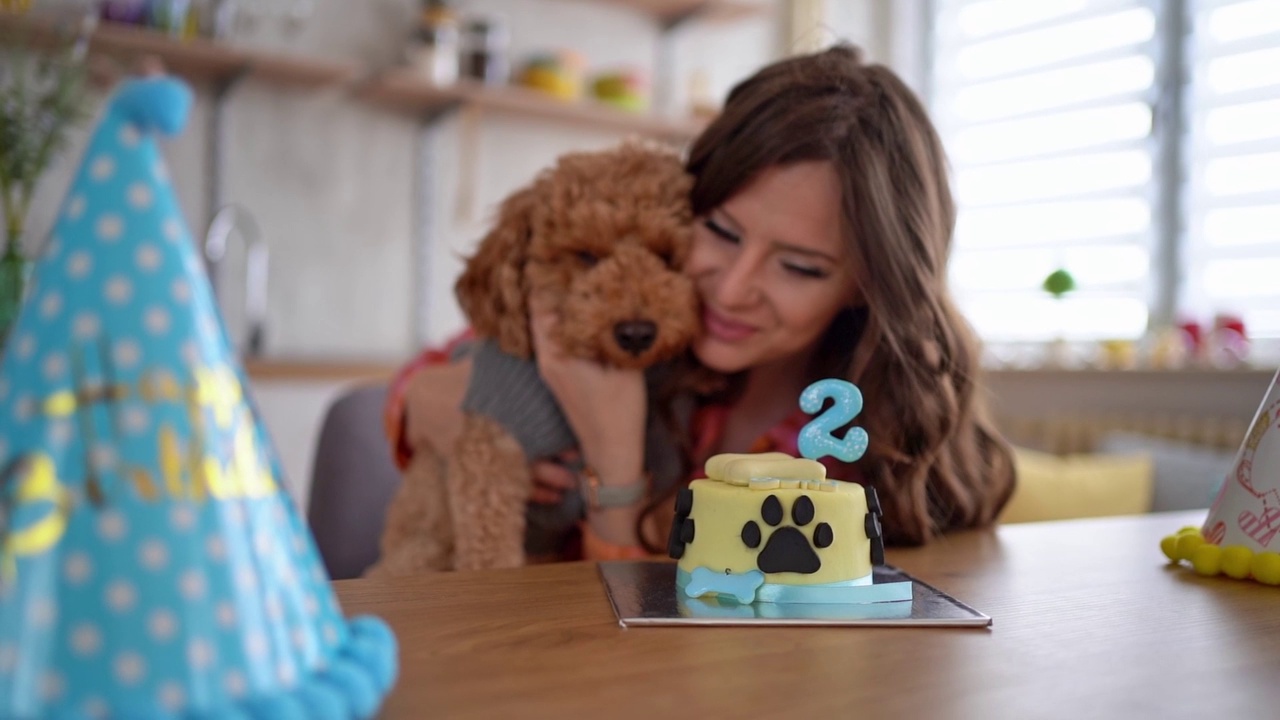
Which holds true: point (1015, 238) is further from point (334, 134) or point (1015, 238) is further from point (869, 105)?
point (869, 105)

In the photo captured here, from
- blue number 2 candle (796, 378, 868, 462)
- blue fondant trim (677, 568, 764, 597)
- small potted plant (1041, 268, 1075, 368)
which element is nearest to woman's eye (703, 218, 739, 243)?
blue number 2 candle (796, 378, 868, 462)

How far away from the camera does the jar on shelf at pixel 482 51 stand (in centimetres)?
332

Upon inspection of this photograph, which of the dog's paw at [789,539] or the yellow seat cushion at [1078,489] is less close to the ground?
the dog's paw at [789,539]

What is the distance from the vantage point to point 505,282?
1320 millimetres

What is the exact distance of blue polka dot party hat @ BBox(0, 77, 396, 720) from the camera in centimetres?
38

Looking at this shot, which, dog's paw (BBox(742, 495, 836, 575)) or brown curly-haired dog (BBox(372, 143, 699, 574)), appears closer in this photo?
dog's paw (BBox(742, 495, 836, 575))

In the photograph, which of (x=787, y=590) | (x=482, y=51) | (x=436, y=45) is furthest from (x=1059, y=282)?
(x=787, y=590)

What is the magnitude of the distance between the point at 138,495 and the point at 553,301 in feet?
3.09

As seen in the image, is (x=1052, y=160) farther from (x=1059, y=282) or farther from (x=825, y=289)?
(x=825, y=289)

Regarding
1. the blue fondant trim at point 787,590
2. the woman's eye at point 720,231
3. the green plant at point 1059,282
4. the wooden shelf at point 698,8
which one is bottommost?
the blue fondant trim at point 787,590

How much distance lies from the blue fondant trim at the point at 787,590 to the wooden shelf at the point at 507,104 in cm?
280

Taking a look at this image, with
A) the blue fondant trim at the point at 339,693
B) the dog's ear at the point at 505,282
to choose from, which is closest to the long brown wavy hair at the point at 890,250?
the dog's ear at the point at 505,282

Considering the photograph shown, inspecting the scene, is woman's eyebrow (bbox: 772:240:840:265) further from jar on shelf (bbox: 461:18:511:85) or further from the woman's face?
jar on shelf (bbox: 461:18:511:85)

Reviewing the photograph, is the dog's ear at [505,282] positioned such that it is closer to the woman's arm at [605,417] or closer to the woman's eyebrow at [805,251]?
the woman's arm at [605,417]
